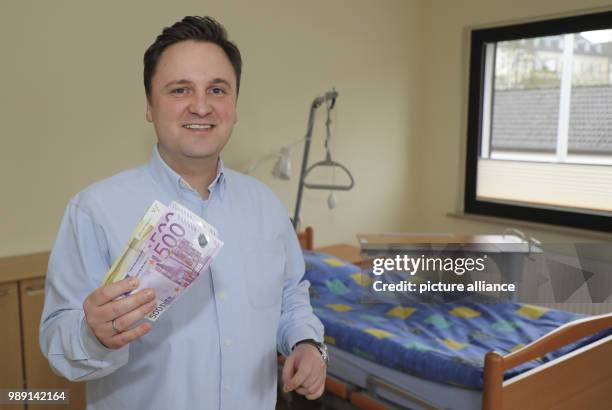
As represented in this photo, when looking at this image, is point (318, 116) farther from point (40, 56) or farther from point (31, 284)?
point (31, 284)

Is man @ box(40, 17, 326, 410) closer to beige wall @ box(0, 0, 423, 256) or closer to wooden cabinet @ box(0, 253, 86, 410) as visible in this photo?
wooden cabinet @ box(0, 253, 86, 410)

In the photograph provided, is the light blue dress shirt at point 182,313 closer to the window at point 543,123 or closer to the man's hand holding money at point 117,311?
the man's hand holding money at point 117,311

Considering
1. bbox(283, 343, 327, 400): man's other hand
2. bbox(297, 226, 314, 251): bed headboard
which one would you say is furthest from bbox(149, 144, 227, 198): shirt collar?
bbox(297, 226, 314, 251): bed headboard

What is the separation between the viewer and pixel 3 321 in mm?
2174

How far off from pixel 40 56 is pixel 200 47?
1672mm

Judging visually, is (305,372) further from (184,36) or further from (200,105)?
(184,36)

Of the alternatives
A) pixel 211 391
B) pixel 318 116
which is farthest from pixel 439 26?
pixel 211 391

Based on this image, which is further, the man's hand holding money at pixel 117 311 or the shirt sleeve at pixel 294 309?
the shirt sleeve at pixel 294 309

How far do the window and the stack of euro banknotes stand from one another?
9.80 feet

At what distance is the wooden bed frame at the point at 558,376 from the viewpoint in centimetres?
→ 166

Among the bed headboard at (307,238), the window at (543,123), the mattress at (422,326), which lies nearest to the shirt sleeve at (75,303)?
the mattress at (422,326)

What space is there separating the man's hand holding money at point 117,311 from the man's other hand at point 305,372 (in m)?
0.37

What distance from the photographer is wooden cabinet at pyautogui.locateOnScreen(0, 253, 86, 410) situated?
7.16ft

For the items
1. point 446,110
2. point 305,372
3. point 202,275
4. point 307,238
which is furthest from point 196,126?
point 446,110
